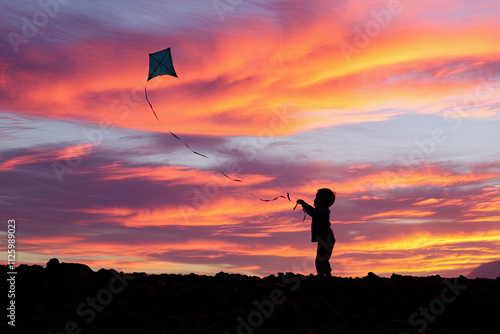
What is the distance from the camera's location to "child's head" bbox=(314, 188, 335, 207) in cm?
1689

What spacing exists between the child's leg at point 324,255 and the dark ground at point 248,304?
0.78m

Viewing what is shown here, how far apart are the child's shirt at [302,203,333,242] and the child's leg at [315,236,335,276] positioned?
17 cm

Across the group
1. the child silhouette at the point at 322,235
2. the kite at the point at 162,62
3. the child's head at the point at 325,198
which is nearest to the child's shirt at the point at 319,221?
the child silhouette at the point at 322,235

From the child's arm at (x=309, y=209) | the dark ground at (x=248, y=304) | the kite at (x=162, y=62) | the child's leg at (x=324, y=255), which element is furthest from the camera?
the kite at (x=162, y=62)

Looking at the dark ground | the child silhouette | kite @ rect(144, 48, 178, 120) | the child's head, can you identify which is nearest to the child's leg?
the child silhouette

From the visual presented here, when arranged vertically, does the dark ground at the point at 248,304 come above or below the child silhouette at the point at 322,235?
below

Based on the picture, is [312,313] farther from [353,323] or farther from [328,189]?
[328,189]

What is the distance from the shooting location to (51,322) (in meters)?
11.9

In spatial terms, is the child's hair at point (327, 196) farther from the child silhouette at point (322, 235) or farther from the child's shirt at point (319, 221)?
the child's shirt at point (319, 221)

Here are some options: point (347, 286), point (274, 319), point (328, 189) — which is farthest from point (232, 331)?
point (328, 189)

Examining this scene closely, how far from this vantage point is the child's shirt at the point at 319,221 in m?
16.3

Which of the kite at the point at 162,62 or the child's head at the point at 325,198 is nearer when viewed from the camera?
the child's head at the point at 325,198

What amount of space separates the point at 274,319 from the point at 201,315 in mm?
1773

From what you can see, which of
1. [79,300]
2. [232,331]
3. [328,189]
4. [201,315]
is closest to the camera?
[232,331]
